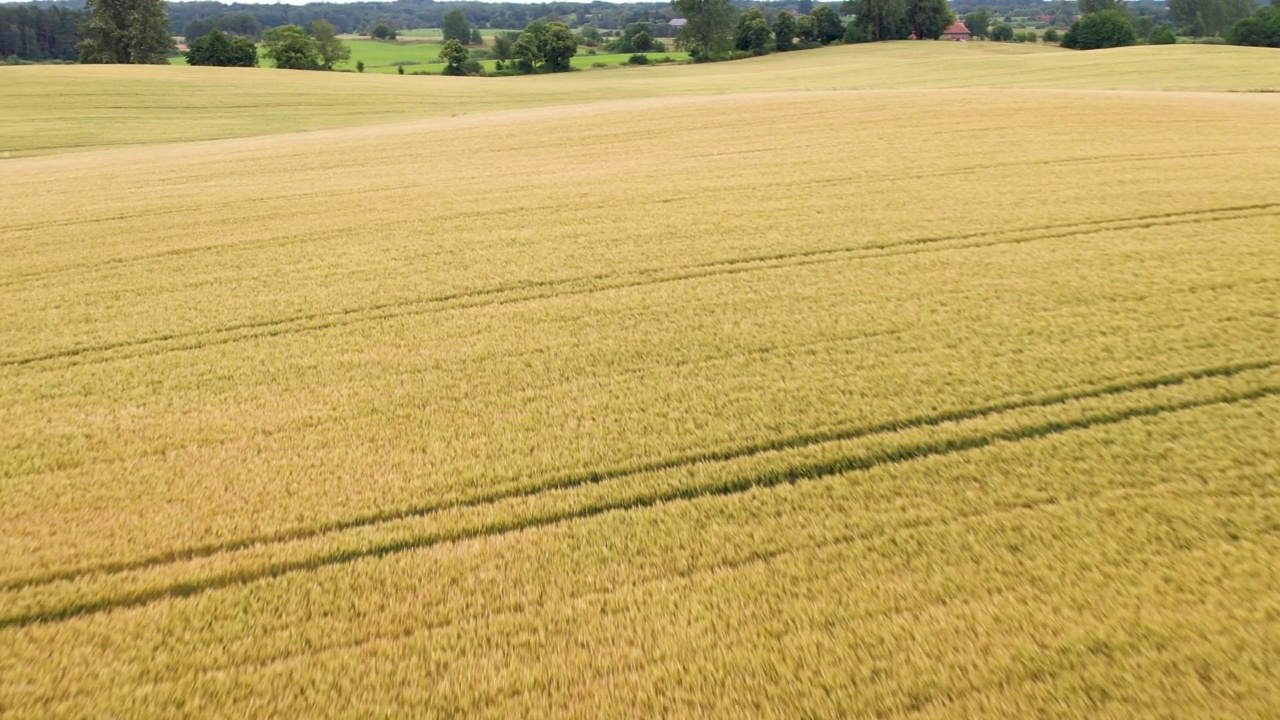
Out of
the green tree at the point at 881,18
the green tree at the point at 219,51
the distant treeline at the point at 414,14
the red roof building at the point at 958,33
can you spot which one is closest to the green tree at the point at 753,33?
the green tree at the point at 881,18

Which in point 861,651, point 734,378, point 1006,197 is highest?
point 1006,197

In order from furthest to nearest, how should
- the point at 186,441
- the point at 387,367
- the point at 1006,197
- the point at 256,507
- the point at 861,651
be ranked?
the point at 1006,197 → the point at 387,367 → the point at 186,441 → the point at 256,507 → the point at 861,651

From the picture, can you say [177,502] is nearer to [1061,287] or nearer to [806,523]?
[806,523]

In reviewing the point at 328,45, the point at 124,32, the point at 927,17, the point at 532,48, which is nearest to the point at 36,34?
the point at 124,32

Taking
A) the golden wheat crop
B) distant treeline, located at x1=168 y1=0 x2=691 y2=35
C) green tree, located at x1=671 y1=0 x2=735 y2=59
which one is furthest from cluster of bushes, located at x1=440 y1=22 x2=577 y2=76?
distant treeline, located at x1=168 y1=0 x2=691 y2=35

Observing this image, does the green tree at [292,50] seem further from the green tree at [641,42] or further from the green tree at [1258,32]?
the green tree at [1258,32]

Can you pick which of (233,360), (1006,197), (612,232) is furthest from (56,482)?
(1006,197)

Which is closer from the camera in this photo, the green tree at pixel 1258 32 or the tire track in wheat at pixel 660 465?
the tire track in wheat at pixel 660 465

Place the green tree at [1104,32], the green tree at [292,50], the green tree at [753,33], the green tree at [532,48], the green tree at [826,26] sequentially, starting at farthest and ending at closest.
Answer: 1. the green tree at [826,26]
2. the green tree at [753,33]
3. the green tree at [532,48]
4. the green tree at [1104,32]
5. the green tree at [292,50]
